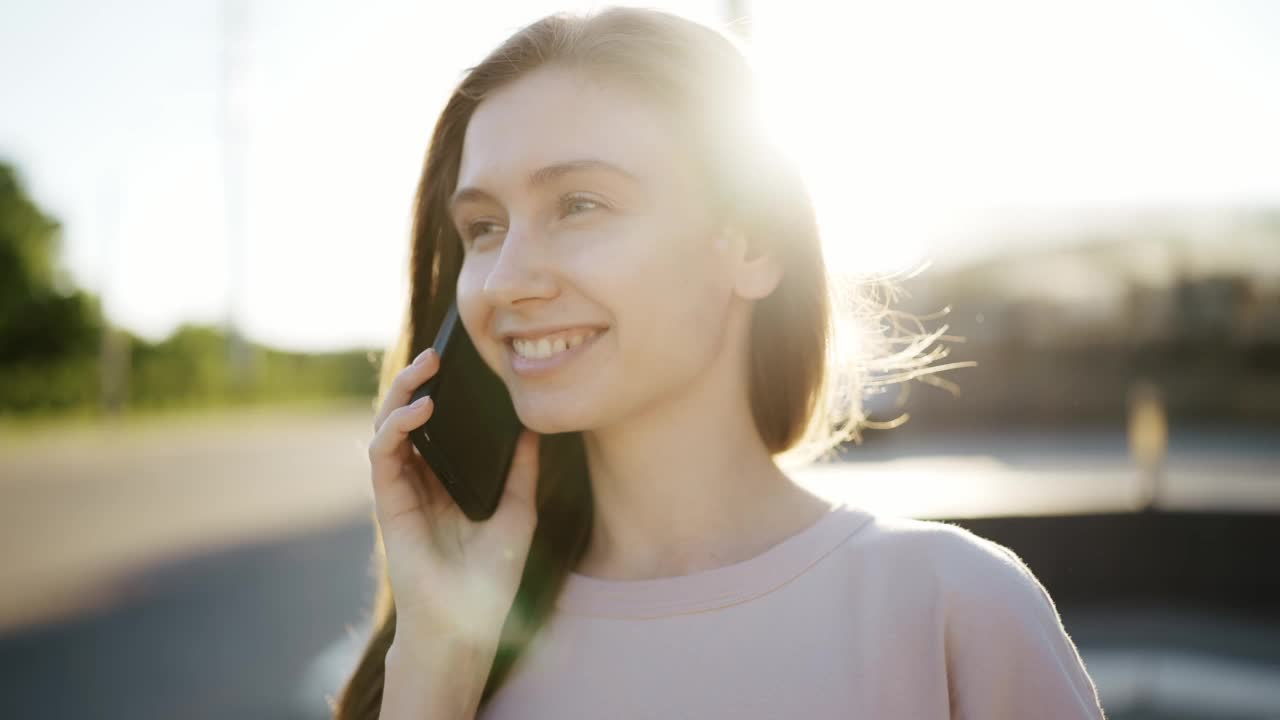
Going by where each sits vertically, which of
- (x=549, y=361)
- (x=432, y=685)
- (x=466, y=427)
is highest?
(x=549, y=361)

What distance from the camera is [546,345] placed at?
5.63 ft

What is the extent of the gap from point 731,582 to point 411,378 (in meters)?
0.70

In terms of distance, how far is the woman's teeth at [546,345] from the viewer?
1.70 meters

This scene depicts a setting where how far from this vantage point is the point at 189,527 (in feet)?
37.0

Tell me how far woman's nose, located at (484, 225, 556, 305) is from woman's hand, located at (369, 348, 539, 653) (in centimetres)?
29

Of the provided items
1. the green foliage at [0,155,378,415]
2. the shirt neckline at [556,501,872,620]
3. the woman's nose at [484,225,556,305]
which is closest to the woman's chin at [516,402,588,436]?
the woman's nose at [484,225,556,305]

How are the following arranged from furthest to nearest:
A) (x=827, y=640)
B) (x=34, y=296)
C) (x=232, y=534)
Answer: (x=34, y=296) → (x=232, y=534) → (x=827, y=640)

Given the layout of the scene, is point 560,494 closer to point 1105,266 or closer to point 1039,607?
point 1039,607

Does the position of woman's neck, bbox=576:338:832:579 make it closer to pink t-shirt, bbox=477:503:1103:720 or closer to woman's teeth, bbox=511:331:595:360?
pink t-shirt, bbox=477:503:1103:720

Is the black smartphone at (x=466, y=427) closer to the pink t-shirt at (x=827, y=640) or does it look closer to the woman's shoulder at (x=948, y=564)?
the pink t-shirt at (x=827, y=640)

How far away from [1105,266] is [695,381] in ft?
68.3

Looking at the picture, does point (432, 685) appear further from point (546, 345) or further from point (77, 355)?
point (77, 355)

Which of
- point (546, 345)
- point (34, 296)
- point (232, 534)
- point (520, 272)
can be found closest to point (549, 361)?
point (546, 345)

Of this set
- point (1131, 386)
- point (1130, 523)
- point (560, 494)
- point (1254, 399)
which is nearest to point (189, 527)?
point (1130, 523)
